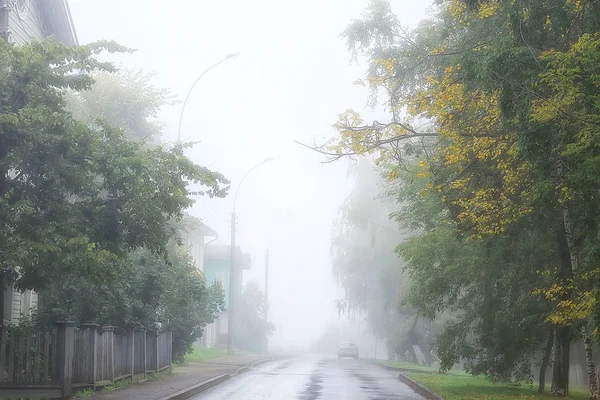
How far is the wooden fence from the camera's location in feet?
56.0

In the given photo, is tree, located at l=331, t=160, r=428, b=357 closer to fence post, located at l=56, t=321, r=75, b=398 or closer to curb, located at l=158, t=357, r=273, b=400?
curb, located at l=158, t=357, r=273, b=400

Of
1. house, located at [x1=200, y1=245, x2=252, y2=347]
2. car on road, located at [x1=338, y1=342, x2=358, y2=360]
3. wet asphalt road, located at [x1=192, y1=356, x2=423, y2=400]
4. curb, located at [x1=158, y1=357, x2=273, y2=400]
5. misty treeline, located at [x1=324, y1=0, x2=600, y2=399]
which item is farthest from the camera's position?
house, located at [x1=200, y1=245, x2=252, y2=347]

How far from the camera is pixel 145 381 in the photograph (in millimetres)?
25328

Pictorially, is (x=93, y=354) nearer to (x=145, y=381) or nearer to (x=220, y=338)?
(x=145, y=381)

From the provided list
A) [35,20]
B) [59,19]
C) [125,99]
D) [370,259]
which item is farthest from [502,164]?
[370,259]

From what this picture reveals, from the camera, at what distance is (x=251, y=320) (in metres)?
78.7

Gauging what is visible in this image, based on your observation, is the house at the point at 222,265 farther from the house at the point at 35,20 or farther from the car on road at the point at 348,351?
the house at the point at 35,20

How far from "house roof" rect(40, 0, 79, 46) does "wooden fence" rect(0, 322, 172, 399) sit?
499 inches

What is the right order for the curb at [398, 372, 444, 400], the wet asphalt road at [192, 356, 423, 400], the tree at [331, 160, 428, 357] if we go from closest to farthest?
1. the wet asphalt road at [192, 356, 423, 400]
2. the curb at [398, 372, 444, 400]
3. the tree at [331, 160, 428, 357]

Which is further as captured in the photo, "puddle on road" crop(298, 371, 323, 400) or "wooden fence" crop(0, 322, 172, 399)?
"puddle on road" crop(298, 371, 323, 400)

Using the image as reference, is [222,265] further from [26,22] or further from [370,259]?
[26,22]

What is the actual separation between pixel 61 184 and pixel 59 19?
571 inches

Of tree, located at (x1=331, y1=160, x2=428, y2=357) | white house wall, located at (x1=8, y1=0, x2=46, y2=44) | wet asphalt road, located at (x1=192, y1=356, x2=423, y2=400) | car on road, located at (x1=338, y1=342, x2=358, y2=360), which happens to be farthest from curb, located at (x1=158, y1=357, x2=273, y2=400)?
car on road, located at (x1=338, y1=342, x2=358, y2=360)

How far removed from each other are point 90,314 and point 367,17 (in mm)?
14390
